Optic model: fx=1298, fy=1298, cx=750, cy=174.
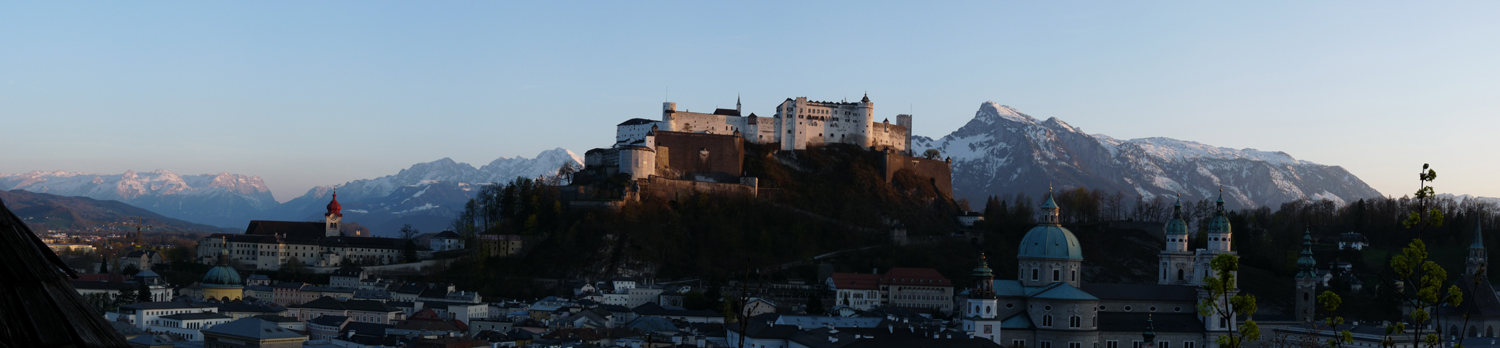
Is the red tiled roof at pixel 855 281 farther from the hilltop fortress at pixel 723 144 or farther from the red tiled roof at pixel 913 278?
the hilltop fortress at pixel 723 144

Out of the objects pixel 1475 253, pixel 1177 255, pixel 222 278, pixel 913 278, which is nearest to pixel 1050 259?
pixel 1177 255

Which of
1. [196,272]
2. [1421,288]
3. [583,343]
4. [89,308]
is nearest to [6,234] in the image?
[89,308]

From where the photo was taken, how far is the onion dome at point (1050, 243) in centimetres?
6531

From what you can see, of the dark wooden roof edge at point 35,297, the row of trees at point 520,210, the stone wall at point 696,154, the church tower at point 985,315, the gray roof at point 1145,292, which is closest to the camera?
the dark wooden roof edge at point 35,297

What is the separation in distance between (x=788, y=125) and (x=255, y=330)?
52338 mm

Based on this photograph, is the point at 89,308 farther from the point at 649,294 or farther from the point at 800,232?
the point at 800,232

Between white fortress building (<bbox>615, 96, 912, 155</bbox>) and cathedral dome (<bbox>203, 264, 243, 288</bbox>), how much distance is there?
3050cm

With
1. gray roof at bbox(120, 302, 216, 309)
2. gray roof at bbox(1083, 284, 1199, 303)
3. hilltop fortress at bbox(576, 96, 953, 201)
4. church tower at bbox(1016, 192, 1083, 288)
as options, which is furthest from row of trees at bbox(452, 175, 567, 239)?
gray roof at bbox(1083, 284, 1199, 303)

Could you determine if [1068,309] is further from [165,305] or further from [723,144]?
[165,305]

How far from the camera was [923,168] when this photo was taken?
11181 cm

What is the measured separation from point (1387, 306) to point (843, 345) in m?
44.7

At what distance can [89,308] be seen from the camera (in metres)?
4.23

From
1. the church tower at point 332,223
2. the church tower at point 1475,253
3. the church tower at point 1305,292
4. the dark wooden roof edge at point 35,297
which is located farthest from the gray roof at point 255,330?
the church tower at point 1475,253

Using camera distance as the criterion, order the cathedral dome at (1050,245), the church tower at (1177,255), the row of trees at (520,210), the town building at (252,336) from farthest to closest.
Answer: the row of trees at (520,210) < the church tower at (1177,255) < the cathedral dome at (1050,245) < the town building at (252,336)
